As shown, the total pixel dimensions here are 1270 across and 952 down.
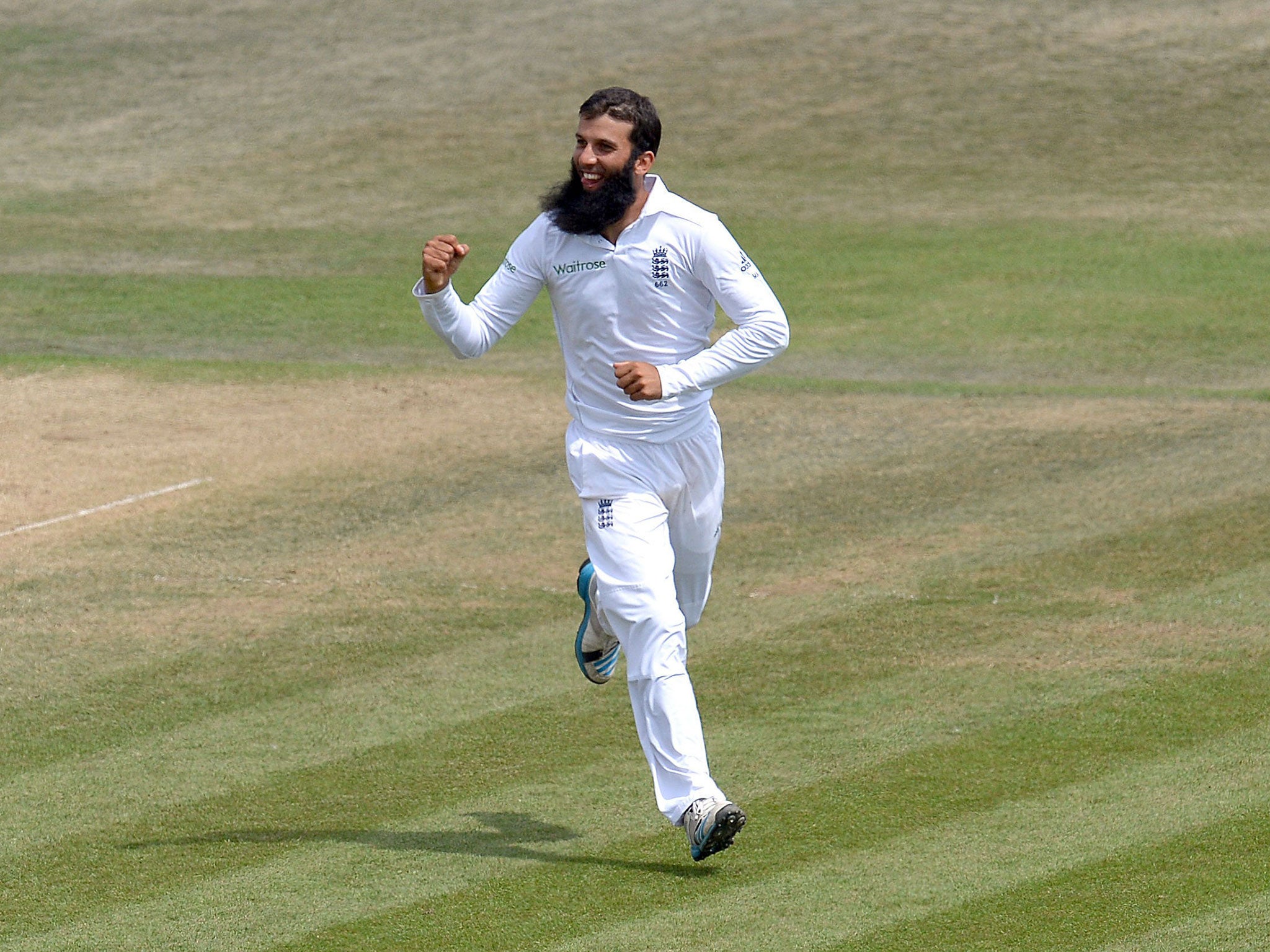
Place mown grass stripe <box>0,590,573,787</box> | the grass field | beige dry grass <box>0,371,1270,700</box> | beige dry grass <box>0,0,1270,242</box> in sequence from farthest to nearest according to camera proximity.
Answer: beige dry grass <box>0,0,1270,242</box> → beige dry grass <box>0,371,1270,700</box> → mown grass stripe <box>0,590,573,787</box> → the grass field

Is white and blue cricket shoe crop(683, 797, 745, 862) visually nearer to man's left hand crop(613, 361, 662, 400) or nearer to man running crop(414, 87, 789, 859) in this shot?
man running crop(414, 87, 789, 859)

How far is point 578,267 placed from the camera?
7.18 metres

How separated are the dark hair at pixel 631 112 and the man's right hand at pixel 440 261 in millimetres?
649

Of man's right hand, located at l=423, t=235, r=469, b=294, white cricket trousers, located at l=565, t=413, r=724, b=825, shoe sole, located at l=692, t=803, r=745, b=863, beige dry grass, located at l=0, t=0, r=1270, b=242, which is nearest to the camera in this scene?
shoe sole, located at l=692, t=803, r=745, b=863

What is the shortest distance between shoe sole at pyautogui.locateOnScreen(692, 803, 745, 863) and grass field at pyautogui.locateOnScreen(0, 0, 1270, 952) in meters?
0.14

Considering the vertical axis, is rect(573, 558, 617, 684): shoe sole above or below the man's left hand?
below

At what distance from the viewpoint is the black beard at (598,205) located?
23.3 ft

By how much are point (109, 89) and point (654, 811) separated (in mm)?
23246

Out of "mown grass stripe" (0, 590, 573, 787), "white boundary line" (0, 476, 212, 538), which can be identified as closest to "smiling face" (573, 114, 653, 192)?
"mown grass stripe" (0, 590, 573, 787)

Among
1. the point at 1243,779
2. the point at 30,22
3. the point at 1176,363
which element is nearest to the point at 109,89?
the point at 30,22

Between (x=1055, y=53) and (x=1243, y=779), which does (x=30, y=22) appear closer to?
(x=1055, y=53)

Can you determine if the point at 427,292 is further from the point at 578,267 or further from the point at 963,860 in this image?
the point at 963,860

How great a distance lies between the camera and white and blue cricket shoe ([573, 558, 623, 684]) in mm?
7648

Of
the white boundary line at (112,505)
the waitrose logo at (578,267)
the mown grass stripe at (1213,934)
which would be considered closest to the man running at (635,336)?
the waitrose logo at (578,267)
